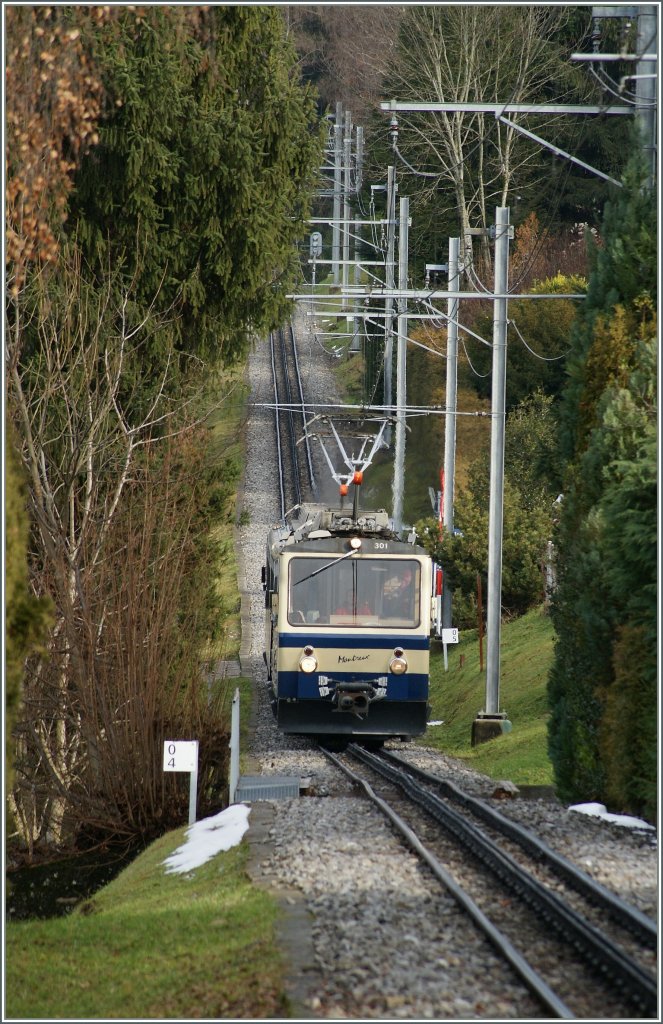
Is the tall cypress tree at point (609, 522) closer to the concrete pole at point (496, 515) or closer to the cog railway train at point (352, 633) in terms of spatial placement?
the cog railway train at point (352, 633)

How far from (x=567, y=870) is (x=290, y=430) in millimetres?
49442

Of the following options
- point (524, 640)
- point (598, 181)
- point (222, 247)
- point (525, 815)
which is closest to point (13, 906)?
point (525, 815)

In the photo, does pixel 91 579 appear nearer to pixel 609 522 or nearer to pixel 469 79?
pixel 609 522

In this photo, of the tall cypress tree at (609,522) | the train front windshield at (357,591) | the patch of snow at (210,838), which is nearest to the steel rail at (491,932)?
the patch of snow at (210,838)

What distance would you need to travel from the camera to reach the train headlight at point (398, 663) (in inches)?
802

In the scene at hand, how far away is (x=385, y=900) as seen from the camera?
10484 millimetres

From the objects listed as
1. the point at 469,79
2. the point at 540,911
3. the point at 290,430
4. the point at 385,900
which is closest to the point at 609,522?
the point at 540,911

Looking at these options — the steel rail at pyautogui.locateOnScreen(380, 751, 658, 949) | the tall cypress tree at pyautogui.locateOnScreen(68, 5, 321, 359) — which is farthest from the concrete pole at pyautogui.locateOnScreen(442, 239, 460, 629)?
the steel rail at pyautogui.locateOnScreen(380, 751, 658, 949)

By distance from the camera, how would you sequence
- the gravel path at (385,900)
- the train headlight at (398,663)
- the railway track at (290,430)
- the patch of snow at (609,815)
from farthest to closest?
the railway track at (290,430), the train headlight at (398,663), the patch of snow at (609,815), the gravel path at (385,900)

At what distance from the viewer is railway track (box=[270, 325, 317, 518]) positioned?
50.2 m

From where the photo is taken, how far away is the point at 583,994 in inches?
327

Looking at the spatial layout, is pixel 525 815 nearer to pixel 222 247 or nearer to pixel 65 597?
pixel 65 597

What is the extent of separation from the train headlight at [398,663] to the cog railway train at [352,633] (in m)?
0.01

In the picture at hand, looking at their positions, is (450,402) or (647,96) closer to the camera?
(647,96)
